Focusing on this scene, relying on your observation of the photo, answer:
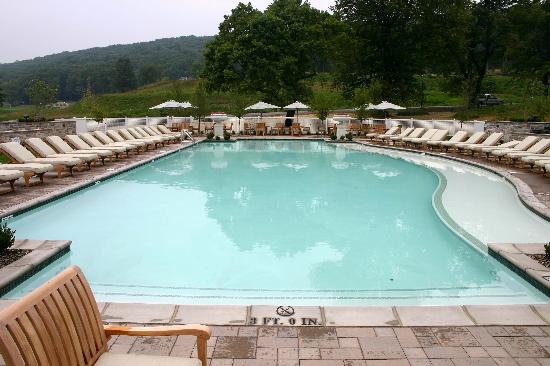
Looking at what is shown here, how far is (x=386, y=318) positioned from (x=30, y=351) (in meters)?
3.09

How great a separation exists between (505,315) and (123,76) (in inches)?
3826

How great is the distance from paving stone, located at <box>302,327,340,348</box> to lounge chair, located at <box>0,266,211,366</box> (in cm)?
126

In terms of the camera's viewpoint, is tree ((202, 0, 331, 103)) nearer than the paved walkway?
No

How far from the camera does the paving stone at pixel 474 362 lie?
3.41 meters

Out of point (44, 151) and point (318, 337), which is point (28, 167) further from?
point (318, 337)

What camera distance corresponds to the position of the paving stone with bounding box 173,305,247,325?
4.16m

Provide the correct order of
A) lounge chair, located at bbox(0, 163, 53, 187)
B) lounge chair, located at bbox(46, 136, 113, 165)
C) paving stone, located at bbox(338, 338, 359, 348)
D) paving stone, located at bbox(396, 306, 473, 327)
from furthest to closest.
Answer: lounge chair, located at bbox(46, 136, 113, 165), lounge chair, located at bbox(0, 163, 53, 187), paving stone, located at bbox(396, 306, 473, 327), paving stone, located at bbox(338, 338, 359, 348)

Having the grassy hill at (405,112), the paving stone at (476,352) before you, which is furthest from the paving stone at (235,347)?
the grassy hill at (405,112)

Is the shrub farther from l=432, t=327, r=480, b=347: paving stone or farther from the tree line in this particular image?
the tree line

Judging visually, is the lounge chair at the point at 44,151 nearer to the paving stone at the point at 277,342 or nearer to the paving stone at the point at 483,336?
the paving stone at the point at 277,342

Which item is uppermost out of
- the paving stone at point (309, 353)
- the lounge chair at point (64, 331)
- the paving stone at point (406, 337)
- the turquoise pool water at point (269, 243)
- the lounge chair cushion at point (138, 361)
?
the lounge chair at point (64, 331)

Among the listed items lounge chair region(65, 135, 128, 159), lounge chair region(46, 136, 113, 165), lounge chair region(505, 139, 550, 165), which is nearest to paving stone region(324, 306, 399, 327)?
lounge chair region(505, 139, 550, 165)

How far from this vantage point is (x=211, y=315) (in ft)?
14.1

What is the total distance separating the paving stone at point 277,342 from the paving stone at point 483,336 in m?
1.54
